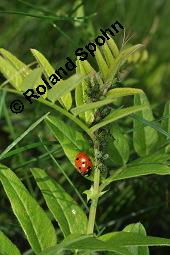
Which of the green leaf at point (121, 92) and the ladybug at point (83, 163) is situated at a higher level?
the green leaf at point (121, 92)

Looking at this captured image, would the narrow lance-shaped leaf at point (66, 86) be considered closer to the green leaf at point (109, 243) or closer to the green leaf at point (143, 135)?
the green leaf at point (109, 243)

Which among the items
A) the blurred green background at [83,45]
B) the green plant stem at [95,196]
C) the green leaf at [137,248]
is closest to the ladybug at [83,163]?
the green plant stem at [95,196]

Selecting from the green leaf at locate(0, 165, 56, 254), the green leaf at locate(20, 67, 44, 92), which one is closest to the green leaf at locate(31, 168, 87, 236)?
the green leaf at locate(0, 165, 56, 254)

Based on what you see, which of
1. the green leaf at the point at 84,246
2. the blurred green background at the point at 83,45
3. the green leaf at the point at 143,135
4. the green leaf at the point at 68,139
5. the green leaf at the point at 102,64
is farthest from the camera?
the blurred green background at the point at 83,45

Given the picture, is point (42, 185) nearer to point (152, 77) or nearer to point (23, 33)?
point (23, 33)

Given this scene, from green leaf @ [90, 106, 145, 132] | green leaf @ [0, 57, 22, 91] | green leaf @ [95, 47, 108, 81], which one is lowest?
green leaf @ [90, 106, 145, 132]

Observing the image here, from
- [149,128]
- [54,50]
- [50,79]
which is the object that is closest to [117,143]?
[149,128]

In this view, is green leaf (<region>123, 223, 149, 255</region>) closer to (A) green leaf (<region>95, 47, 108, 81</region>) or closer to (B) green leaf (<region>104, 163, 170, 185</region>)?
(B) green leaf (<region>104, 163, 170, 185</region>)
